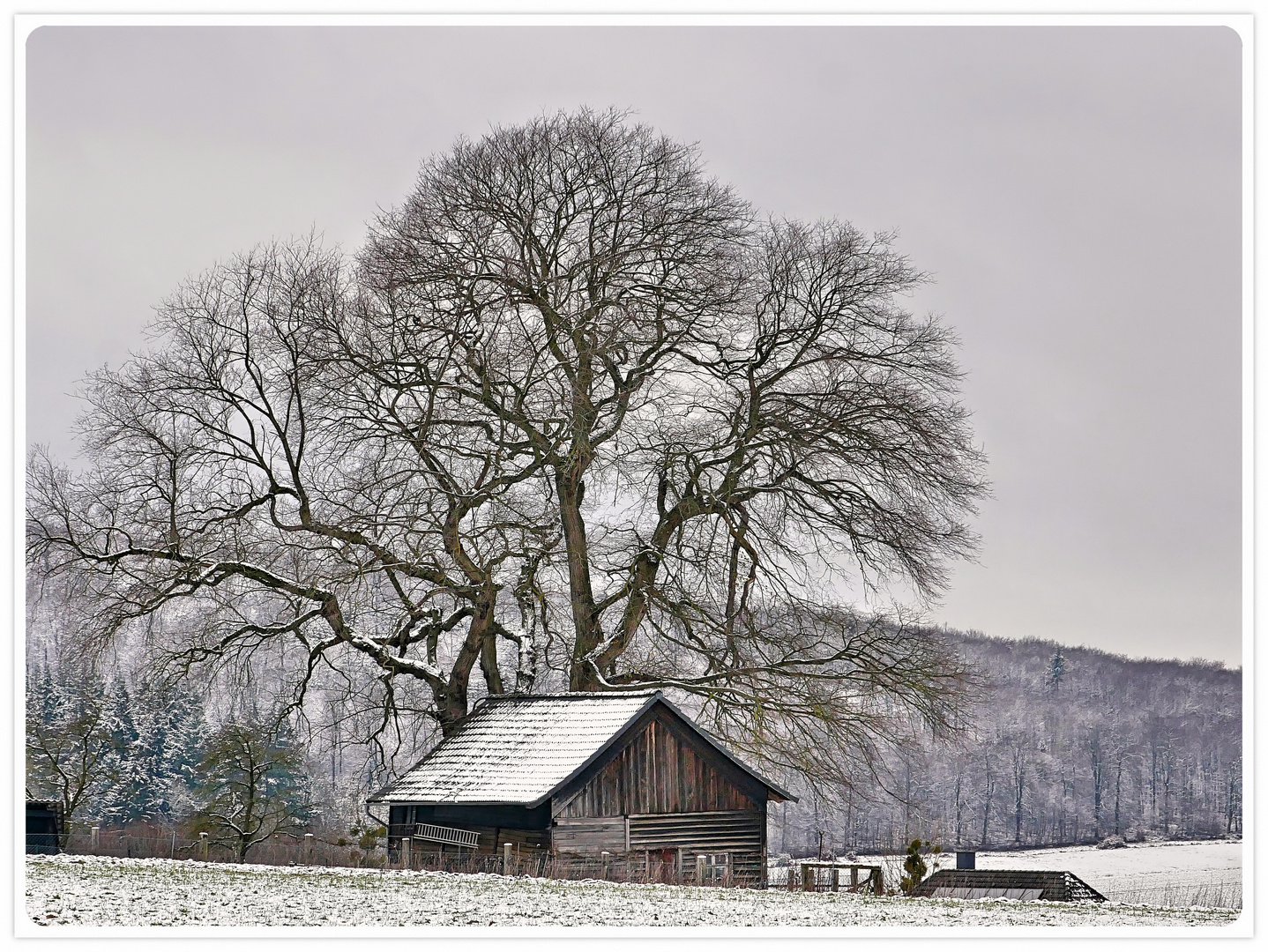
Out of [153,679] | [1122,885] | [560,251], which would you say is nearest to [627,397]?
[560,251]

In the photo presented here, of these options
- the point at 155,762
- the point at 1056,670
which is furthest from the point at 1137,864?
the point at 155,762

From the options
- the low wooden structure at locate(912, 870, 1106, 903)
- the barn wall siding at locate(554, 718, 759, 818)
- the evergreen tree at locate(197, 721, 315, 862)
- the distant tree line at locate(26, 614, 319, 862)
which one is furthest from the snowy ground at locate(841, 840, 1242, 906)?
the distant tree line at locate(26, 614, 319, 862)

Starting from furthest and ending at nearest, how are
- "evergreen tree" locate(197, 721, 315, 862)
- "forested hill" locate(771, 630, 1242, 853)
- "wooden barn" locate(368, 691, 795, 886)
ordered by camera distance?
"forested hill" locate(771, 630, 1242, 853)
"evergreen tree" locate(197, 721, 315, 862)
"wooden barn" locate(368, 691, 795, 886)

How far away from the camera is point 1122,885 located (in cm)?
4803

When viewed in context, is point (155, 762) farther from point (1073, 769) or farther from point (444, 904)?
point (1073, 769)

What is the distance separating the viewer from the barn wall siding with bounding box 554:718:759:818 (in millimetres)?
22250

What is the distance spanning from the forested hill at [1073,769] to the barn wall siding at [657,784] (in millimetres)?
24449

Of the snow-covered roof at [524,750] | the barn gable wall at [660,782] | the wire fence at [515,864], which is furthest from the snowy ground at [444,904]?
the barn gable wall at [660,782]

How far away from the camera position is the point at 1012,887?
26.5 metres

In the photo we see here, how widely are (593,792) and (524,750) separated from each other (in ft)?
4.71

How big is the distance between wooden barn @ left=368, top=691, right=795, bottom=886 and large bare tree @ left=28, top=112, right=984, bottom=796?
1797mm

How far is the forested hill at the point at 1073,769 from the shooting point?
2238 inches

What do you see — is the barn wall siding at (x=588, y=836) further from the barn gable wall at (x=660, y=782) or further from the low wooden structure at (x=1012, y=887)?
Result: the low wooden structure at (x=1012, y=887)

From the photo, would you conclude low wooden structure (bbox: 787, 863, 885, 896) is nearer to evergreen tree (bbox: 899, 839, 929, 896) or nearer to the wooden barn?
the wooden barn
